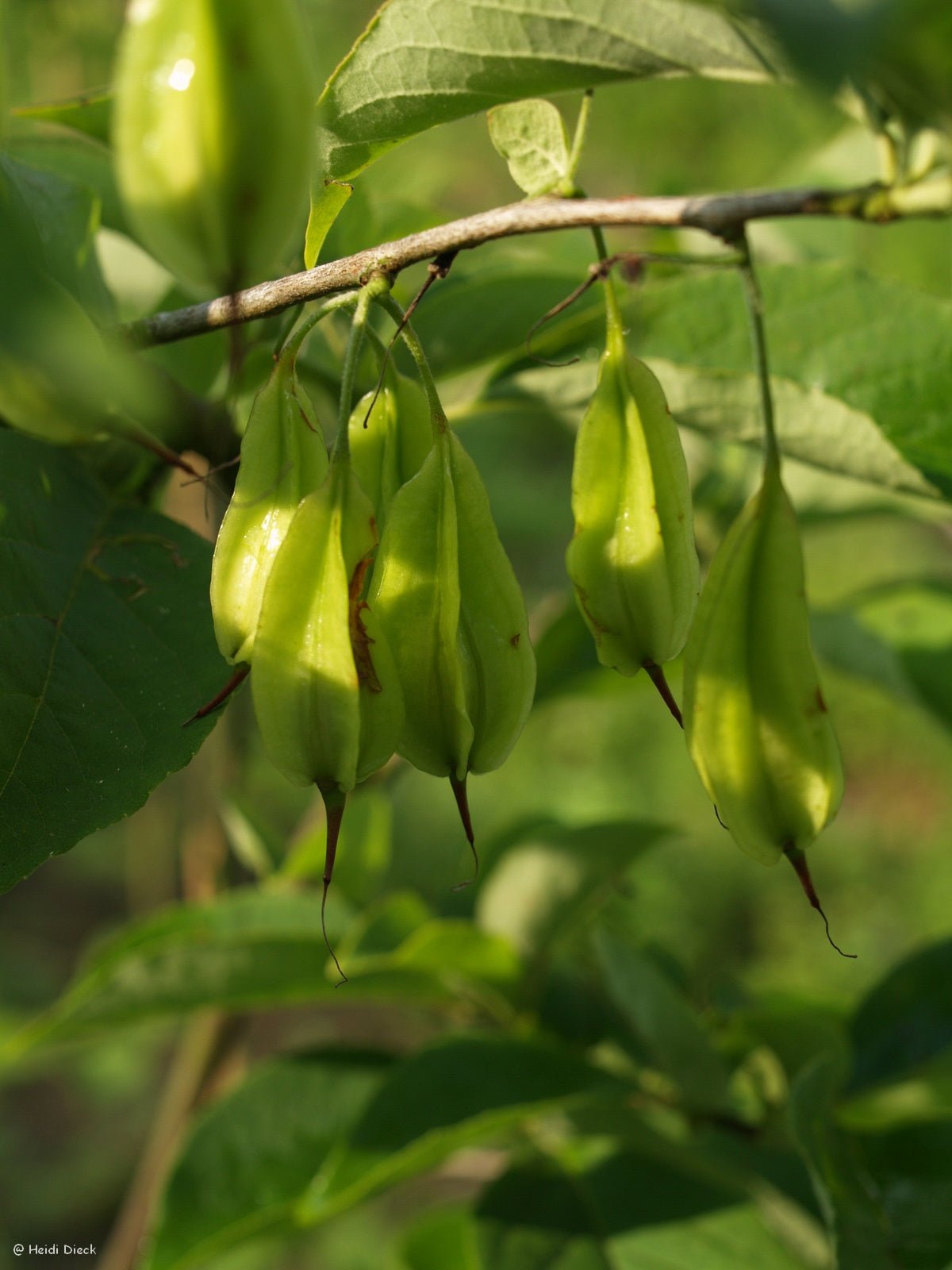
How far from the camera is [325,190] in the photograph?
0.63 metres

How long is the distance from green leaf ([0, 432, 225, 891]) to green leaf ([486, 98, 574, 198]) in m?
0.32

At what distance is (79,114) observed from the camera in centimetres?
87

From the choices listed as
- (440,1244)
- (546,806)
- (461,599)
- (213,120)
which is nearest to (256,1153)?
(440,1244)

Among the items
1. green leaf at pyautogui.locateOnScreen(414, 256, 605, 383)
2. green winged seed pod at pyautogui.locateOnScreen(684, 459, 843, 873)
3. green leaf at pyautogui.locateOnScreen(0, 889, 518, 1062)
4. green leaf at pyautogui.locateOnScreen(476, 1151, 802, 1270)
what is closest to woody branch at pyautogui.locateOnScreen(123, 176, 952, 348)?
green winged seed pod at pyautogui.locateOnScreen(684, 459, 843, 873)

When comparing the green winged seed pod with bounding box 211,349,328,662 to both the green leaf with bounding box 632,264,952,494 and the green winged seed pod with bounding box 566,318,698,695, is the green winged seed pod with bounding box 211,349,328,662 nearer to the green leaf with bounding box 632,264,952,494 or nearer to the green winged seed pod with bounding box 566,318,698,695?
the green winged seed pod with bounding box 566,318,698,695

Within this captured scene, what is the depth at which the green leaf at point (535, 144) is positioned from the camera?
71 cm

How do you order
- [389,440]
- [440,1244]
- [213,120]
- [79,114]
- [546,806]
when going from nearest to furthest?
[213,120] → [389,440] → [79,114] → [440,1244] → [546,806]

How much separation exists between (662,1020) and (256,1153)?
1.33ft

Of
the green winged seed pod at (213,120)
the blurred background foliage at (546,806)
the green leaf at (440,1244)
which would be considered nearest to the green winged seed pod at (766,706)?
the blurred background foliage at (546,806)

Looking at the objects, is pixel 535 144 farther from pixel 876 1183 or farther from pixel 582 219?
pixel 876 1183

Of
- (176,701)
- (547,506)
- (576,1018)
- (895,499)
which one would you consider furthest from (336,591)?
(547,506)

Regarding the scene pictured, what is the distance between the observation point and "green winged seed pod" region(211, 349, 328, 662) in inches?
25.3

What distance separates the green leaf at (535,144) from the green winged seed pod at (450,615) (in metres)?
0.18

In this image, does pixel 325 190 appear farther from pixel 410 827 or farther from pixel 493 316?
pixel 410 827
